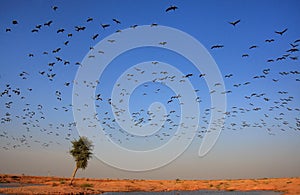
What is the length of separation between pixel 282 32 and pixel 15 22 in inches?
902

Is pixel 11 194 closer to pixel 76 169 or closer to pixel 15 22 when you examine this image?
pixel 76 169

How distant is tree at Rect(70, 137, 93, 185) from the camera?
67.3 m

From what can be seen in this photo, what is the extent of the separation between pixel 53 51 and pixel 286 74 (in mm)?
24734

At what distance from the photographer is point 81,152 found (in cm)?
6794

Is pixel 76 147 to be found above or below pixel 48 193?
above

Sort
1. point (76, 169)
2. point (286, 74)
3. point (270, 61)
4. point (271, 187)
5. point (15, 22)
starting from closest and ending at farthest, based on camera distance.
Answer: point (15, 22) → point (270, 61) → point (286, 74) → point (76, 169) → point (271, 187)

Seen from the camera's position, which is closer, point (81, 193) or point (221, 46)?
point (221, 46)

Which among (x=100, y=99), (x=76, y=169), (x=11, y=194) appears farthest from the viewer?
(x=76, y=169)

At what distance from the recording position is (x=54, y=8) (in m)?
24.1

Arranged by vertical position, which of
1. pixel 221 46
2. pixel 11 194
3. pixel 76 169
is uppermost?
pixel 221 46

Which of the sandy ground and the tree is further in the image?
the tree

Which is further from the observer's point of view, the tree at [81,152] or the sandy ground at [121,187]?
the tree at [81,152]

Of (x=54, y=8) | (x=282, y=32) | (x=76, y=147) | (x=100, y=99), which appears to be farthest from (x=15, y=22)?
(x=76, y=147)

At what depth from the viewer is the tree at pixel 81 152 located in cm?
6731
